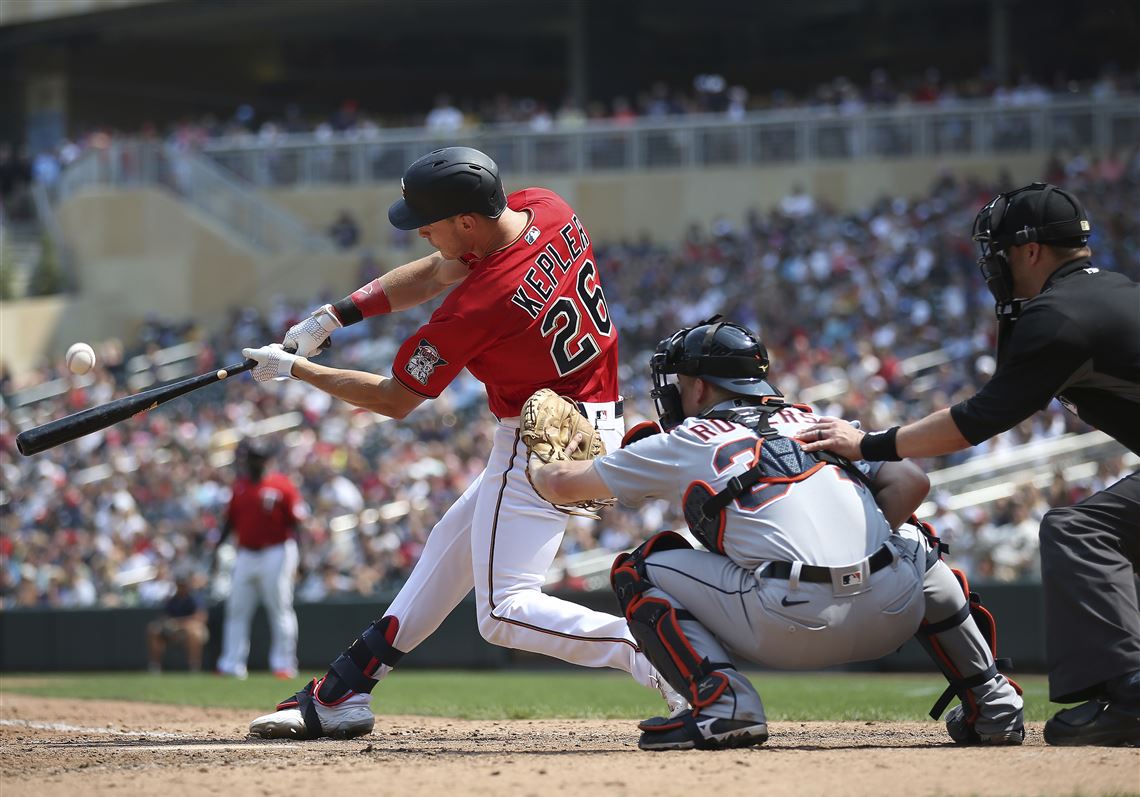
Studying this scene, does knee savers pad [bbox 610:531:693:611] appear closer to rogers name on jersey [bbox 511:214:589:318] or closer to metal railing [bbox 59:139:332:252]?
rogers name on jersey [bbox 511:214:589:318]

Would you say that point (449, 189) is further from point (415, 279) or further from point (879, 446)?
point (879, 446)

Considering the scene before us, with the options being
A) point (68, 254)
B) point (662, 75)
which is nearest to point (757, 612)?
point (68, 254)

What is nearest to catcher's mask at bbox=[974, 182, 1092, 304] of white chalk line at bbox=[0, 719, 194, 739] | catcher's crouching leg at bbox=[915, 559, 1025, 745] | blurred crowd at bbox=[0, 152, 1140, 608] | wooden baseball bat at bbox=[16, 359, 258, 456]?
catcher's crouching leg at bbox=[915, 559, 1025, 745]

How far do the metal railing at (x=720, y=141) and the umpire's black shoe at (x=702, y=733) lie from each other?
1889 cm

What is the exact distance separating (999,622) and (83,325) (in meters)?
20.0

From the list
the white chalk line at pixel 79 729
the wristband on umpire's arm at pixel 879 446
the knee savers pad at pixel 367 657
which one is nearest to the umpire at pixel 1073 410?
the wristband on umpire's arm at pixel 879 446

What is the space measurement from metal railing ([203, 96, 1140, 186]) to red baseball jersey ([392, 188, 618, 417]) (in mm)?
17949

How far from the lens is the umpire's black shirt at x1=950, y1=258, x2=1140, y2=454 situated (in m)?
4.75

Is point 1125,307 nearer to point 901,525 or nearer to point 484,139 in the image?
point 901,525

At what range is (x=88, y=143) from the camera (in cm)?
3194

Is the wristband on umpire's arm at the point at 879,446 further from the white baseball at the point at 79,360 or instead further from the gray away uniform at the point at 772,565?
the white baseball at the point at 79,360

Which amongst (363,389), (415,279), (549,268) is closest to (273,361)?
(363,389)

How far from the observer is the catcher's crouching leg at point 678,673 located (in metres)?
4.79

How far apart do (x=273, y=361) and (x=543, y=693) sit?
5.52 meters
